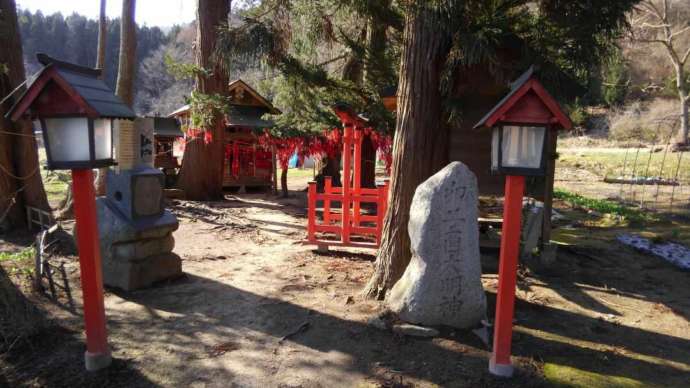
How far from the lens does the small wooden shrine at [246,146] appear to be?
55.4 feet

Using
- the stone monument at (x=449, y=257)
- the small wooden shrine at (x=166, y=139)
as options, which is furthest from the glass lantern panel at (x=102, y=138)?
the small wooden shrine at (x=166, y=139)

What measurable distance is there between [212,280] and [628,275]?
6.03m

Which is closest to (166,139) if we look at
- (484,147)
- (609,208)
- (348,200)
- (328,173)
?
(328,173)

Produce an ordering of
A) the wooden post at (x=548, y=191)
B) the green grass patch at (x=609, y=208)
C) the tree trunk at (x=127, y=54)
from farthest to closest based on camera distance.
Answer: the green grass patch at (x=609, y=208)
the tree trunk at (x=127, y=54)
the wooden post at (x=548, y=191)

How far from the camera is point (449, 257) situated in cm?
441

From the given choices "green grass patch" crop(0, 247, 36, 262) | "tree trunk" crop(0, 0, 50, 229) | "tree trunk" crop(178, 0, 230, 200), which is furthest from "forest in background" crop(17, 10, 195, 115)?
"green grass patch" crop(0, 247, 36, 262)

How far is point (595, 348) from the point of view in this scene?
4336 millimetres

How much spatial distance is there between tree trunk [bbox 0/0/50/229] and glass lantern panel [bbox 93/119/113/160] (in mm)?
5615

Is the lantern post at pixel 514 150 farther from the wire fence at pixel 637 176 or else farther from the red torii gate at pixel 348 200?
the wire fence at pixel 637 176

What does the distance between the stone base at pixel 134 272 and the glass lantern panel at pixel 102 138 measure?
2275 mm

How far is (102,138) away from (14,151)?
622 centimetres

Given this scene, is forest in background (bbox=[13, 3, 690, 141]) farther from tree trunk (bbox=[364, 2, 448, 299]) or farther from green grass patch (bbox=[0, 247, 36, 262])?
green grass patch (bbox=[0, 247, 36, 262])

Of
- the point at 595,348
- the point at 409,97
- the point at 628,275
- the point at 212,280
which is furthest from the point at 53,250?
the point at 628,275

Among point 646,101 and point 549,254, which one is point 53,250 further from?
point 646,101
